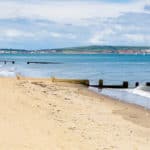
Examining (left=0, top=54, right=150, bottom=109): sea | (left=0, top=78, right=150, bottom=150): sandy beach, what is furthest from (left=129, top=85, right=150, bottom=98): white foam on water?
(left=0, top=78, right=150, bottom=150): sandy beach

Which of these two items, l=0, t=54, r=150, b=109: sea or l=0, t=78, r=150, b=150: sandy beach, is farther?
l=0, t=54, r=150, b=109: sea

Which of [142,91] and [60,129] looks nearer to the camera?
[60,129]

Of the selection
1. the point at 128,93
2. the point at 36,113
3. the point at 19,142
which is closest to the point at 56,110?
the point at 36,113

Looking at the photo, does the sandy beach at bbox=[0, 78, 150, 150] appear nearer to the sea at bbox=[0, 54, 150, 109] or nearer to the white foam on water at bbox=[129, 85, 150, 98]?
the sea at bbox=[0, 54, 150, 109]

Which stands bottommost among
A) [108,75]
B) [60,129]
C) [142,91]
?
[108,75]

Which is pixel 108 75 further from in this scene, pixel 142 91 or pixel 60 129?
pixel 60 129

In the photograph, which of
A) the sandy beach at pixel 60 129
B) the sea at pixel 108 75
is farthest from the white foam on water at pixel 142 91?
the sandy beach at pixel 60 129

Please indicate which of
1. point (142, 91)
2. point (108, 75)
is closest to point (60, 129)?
point (142, 91)

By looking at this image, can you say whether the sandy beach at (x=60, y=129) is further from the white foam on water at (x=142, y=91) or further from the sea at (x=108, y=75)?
the white foam on water at (x=142, y=91)

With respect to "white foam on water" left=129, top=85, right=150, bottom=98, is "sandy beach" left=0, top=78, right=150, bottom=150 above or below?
above

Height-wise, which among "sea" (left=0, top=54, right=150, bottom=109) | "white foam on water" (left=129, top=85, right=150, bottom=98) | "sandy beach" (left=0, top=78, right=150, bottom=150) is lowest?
"sea" (left=0, top=54, right=150, bottom=109)

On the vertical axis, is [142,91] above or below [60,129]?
below

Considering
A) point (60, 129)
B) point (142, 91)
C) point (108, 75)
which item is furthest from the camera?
point (108, 75)

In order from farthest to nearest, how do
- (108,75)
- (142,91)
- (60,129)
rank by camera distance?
(108,75) → (142,91) → (60,129)
